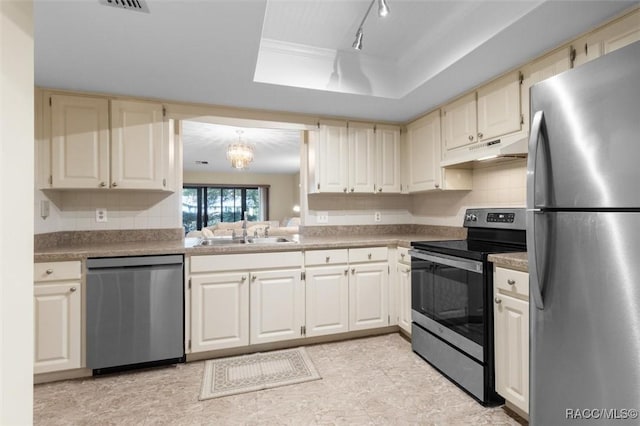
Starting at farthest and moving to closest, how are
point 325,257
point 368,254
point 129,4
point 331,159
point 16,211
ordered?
point 331,159
point 368,254
point 325,257
point 129,4
point 16,211

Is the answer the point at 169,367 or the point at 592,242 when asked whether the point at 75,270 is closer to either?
the point at 169,367

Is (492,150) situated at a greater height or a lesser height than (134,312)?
greater

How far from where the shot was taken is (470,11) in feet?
6.19

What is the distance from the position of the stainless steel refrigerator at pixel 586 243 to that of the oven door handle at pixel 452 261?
547 millimetres

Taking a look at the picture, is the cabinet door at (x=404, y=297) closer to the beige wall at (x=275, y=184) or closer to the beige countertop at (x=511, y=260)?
the beige countertop at (x=511, y=260)

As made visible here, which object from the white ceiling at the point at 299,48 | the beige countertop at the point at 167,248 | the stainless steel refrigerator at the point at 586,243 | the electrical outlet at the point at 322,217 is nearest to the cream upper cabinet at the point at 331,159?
the white ceiling at the point at 299,48

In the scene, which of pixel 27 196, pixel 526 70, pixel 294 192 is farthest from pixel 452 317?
pixel 294 192

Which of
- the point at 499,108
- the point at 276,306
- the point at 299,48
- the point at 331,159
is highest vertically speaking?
the point at 299,48

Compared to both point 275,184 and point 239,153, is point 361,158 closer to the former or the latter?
point 239,153

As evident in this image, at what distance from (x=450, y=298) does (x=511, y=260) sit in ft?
1.77

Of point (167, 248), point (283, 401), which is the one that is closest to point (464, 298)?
point (283, 401)

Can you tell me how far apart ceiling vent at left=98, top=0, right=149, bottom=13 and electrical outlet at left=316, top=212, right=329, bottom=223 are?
2.19 meters

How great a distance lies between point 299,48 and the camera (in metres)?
2.35

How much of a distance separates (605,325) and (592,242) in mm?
277
